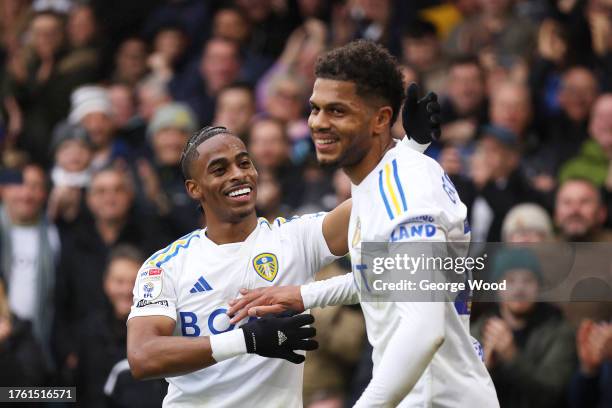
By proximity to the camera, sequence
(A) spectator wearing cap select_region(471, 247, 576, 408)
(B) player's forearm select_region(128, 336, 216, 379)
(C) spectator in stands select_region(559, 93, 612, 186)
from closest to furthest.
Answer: (B) player's forearm select_region(128, 336, 216, 379)
(A) spectator wearing cap select_region(471, 247, 576, 408)
(C) spectator in stands select_region(559, 93, 612, 186)

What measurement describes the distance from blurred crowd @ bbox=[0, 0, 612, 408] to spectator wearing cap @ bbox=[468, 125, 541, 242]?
14 mm

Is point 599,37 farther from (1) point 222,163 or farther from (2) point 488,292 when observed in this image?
(1) point 222,163

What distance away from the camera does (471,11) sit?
36.3ft

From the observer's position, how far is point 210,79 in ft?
38.8

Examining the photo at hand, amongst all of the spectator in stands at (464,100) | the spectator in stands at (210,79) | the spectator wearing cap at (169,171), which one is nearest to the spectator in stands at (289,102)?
the spectator wearing cap at (169,171)

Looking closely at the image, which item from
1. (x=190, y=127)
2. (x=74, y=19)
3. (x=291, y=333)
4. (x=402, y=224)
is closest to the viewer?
(x=402, y=224)

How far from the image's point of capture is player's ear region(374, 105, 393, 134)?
5098 mm

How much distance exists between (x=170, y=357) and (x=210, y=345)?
0.62 ft

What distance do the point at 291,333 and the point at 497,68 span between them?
211 inches

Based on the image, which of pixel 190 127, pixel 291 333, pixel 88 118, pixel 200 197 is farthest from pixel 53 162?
pixel 291 333

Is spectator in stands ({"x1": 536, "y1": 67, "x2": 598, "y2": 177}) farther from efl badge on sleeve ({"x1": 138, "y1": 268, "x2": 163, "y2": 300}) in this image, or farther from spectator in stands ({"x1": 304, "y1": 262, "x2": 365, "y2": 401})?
efl badge on sleeve ({"x1": 138, "y1": 268, "x2": 163, "y2": 300})

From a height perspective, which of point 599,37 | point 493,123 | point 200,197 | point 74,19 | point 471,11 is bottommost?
point 200,197

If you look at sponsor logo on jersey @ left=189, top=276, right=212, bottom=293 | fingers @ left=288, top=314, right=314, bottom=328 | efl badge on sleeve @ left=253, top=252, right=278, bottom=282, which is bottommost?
fingers @ left=288, top=314, right=314, bottom=328

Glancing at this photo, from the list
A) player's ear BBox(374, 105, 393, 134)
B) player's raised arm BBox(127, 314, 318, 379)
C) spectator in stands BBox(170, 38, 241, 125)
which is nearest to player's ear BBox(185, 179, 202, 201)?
player's raised arm BBox(127, 314, 318, 379)
